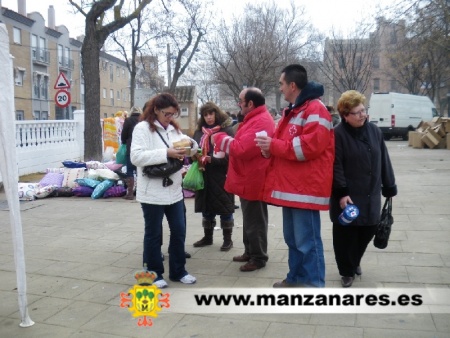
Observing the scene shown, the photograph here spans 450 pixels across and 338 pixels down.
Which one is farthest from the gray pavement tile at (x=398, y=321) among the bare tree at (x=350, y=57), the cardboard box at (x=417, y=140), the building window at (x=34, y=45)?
the building window at (x=34, y=45)

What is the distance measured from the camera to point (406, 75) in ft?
144

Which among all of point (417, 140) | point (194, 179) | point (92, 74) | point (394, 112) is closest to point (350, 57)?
point (394, 112)

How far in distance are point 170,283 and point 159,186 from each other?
0.97 m

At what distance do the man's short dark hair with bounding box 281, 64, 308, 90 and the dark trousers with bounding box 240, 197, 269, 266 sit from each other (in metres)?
1.37

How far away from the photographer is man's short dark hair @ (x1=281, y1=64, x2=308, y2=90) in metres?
4.20

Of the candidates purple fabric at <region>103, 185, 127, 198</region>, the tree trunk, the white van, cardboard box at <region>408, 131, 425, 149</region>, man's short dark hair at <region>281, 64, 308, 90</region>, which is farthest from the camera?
the white van

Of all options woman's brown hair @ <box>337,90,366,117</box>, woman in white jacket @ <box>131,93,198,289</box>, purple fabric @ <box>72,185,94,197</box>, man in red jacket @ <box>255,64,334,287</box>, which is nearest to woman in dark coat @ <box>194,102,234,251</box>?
woman in white jacket @ <box>131,93,198,289</box>

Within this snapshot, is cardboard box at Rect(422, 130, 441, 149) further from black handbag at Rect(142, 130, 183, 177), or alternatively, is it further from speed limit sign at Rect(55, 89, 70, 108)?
black handbag at Rect(142, 130, 183, 177)

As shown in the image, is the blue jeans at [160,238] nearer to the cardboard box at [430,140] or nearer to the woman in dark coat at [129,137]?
the woman in dark coat at [129,137]

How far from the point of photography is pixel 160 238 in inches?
185

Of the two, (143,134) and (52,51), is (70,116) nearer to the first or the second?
(52,51)

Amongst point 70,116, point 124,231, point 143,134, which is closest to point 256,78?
point 124,231

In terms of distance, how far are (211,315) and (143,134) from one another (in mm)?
1688

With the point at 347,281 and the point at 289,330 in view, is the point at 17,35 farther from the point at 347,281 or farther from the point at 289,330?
the point at 289,330
